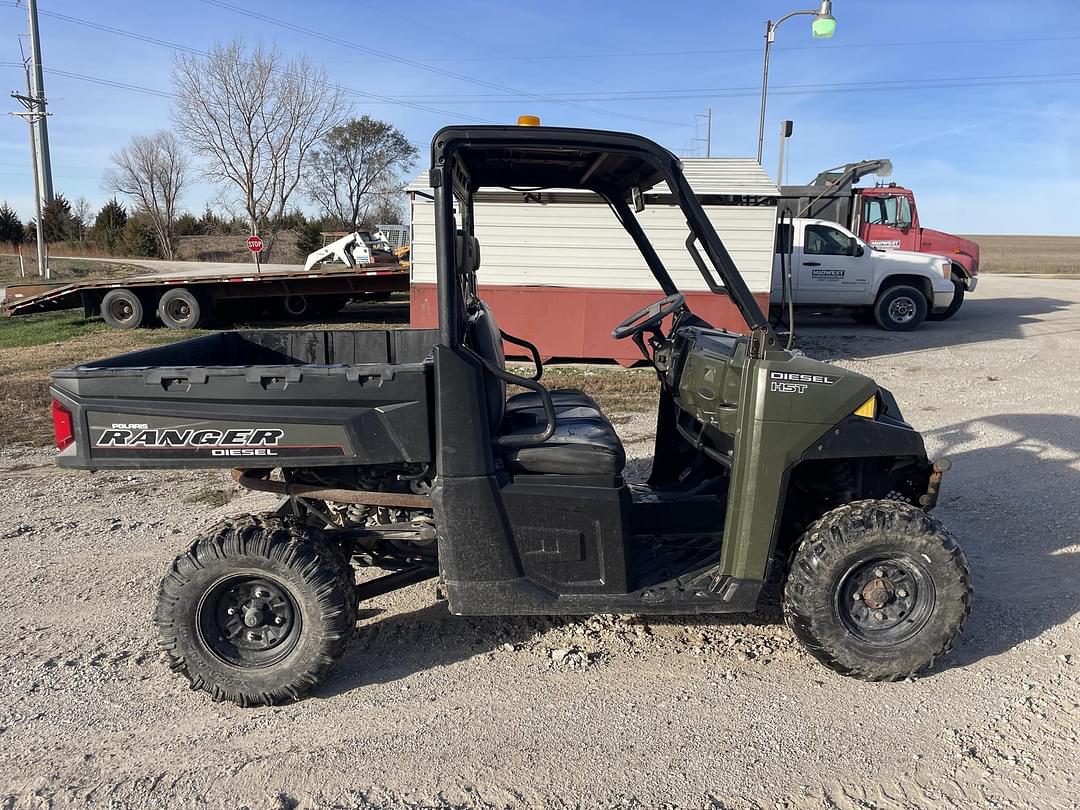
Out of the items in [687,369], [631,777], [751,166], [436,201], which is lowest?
[631,777]

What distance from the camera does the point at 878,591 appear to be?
10.6 ft

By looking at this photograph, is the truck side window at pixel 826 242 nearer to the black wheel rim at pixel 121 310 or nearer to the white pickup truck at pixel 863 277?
the white pickup truck at pixel 863 277

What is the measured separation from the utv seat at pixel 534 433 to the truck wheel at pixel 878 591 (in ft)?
3.00

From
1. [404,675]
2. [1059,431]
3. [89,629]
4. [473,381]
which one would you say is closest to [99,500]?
[89,629]

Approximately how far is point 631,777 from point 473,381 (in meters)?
1.52

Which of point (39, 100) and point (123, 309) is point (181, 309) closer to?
→ point (123, 309)

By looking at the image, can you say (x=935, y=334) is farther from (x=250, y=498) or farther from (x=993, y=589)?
(x=250, y=498)

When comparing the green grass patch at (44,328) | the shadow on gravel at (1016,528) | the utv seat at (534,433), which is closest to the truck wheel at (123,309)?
the green grass patch at (44,328)

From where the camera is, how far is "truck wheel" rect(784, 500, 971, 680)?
3.15m

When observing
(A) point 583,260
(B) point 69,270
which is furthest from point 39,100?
(A) point 583,260

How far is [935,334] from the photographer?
1506 cm

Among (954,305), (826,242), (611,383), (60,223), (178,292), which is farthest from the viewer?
(60,223)

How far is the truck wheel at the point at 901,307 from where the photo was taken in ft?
50.2

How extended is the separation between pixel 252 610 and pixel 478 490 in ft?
3.44
